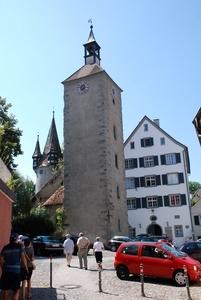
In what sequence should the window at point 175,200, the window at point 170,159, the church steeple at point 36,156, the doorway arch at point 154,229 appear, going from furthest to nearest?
the church steeple at point 36,156
the window at point 170,159
the doorway arch at point 154,229
the window at point 175,200

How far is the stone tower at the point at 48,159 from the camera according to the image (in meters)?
58.5

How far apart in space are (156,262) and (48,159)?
4821 centimetres

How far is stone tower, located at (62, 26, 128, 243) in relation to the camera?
2942cm

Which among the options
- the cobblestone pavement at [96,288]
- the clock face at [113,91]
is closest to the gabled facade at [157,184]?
the clock face at [113,91]

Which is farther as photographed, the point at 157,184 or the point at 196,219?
the point at 196,219

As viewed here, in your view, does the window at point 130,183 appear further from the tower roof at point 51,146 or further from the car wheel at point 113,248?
the tower roof at point 51,146

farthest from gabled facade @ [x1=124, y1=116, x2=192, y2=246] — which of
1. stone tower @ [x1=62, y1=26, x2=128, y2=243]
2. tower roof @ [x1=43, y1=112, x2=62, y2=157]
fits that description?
tower roof @ [x1=43, y1=112, x2=62, y2=157]

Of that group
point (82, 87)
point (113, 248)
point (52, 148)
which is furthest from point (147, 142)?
point (52, 148)

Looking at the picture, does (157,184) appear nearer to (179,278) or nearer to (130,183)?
(130,183)

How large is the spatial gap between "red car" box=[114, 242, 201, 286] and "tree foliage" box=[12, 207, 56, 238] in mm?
17760

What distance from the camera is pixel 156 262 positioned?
39.0ft

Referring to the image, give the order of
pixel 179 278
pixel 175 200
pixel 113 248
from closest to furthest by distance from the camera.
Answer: pixel 179 278 → pixel 113 248 → pixel 175 200

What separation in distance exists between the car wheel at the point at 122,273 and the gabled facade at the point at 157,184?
25.0 metres

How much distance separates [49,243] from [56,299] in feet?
43.9
